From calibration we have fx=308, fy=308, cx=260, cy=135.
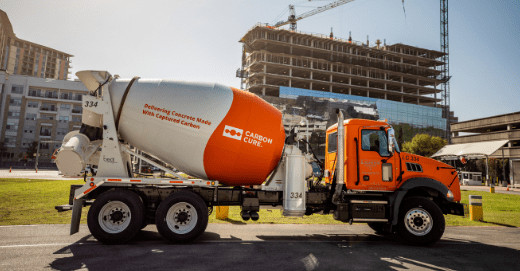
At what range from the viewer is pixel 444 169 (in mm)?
8516

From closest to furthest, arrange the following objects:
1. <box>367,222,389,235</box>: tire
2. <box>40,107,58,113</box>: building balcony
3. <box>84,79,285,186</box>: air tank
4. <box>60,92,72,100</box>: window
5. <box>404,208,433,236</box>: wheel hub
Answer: <box>84,79,285,186</box>: air tank < <box>404,208,433,236</box>: wheel hub < <box>367,222,389,235</box>: tire < <box>40,107,58,113</box>: building balcony < <box>60,92,72,100</box>: window

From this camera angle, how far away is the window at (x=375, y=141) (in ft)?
27.4

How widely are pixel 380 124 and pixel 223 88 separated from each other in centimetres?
441

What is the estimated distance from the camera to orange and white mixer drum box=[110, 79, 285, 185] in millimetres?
7750

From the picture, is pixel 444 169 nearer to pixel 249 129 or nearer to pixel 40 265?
pixel 249 129

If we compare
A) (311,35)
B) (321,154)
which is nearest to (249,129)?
(321,154)

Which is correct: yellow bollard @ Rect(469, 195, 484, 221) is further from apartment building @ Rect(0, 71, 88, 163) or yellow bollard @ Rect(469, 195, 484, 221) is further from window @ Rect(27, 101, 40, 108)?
window @ Rect(27, 101, 40, 108)

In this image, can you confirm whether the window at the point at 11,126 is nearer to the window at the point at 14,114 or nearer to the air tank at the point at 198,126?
the window at the point at 14,114

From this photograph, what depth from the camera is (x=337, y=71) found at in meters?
104

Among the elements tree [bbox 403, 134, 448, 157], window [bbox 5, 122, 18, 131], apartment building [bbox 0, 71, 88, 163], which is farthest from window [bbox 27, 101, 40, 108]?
tree [bbox 403, 134, 448, 157]

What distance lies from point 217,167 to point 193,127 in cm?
119

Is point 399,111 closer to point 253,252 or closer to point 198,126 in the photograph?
point 198,126

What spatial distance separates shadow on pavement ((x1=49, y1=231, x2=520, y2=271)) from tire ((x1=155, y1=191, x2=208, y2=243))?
0.84ft

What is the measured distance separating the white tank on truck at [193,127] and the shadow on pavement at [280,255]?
6.28 feet
